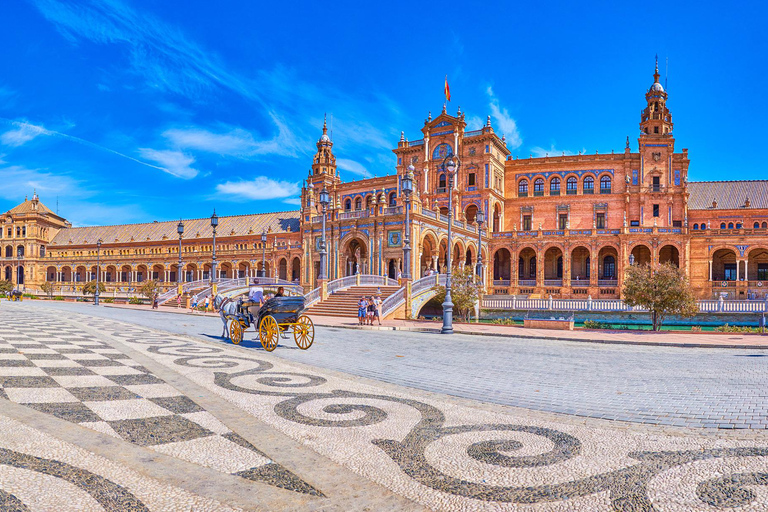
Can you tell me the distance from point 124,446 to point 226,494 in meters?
1.66

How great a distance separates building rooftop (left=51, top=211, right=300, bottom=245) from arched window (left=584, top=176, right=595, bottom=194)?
38.0 metres

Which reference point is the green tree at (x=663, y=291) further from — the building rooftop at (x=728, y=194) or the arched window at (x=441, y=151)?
the building rooftop at (x=728, y=194)

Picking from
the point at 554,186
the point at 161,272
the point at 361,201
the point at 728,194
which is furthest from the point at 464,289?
the point at 161,272

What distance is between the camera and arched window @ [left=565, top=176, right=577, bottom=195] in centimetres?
5362

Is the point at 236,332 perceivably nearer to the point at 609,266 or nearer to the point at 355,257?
the point at 355,257

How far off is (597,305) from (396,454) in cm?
3031

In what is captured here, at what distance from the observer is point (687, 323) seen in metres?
30.6

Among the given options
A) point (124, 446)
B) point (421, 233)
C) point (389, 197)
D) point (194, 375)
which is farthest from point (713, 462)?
point (389, 197)

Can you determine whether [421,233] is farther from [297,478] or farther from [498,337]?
[297,478]

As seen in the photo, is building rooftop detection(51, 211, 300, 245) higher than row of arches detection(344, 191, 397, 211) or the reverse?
the reverse

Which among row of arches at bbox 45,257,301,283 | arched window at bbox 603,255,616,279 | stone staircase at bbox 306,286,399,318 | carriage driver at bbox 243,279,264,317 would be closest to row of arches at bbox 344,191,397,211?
row of arches at bbox 45,257,301,283

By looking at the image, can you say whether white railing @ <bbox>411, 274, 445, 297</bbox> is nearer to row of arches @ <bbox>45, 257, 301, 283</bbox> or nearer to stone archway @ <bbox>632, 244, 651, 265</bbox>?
stone archway @ <bbox>632, 244, 651, 265</bbox>

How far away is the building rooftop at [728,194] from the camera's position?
53031 mm

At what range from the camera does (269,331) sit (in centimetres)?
1278
